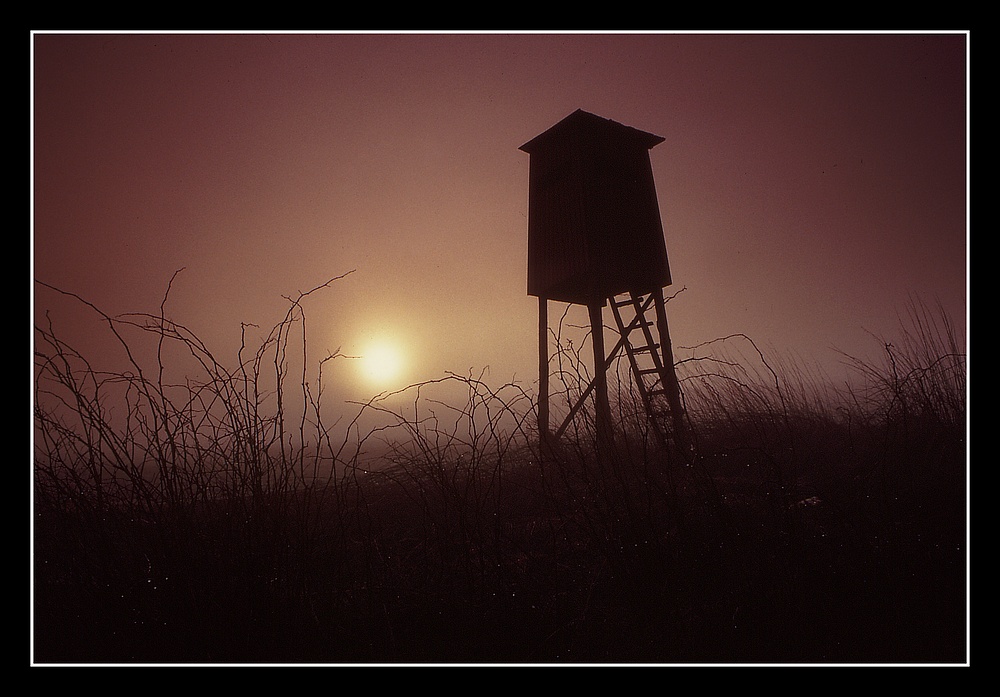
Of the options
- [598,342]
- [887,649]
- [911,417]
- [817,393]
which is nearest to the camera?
[887,649]

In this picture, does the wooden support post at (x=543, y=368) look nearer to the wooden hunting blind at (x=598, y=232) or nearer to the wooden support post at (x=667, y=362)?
the wooden hunting blind at (x=598, y=232)

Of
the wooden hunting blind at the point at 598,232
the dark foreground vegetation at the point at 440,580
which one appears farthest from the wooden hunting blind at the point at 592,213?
the dark foreground vegetation at the point at 440,580

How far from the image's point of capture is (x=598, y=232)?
608 cm

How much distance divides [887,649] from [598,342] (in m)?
3.92

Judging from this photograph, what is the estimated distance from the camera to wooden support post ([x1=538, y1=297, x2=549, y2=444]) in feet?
21.1

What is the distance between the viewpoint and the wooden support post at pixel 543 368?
21.1 ft

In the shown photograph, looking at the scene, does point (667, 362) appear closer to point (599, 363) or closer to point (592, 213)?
point (599, 363)

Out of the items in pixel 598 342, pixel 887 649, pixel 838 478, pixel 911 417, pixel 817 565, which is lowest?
pixel 887 649

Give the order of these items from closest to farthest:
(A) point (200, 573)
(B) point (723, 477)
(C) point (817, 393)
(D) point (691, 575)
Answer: (A) point (200, 573), (D) point (691, 575), (B) point (723, 477), (C) point (817, 393)

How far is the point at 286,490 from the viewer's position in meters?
3.08

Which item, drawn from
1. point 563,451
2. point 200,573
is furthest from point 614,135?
point 200,573

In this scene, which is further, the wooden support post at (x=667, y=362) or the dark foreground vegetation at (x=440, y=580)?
the wooden support post at (x=667, y=362)

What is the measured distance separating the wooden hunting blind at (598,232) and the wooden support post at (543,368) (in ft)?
0.04

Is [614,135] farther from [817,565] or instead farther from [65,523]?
[65,523]
